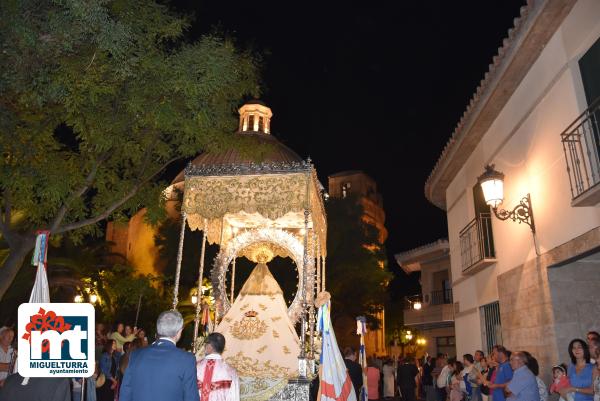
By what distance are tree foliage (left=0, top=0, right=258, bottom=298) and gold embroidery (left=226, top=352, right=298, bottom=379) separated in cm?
365

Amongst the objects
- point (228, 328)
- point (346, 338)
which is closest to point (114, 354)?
point (228, 328)

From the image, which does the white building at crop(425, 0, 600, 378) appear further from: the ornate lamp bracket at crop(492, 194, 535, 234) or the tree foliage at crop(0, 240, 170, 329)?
the tree foliage at crop(0, 240, 170, 329)

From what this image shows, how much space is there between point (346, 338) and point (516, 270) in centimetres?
1981

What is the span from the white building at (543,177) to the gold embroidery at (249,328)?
4645 mm

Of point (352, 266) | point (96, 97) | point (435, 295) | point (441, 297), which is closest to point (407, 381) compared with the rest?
point (96, 97)

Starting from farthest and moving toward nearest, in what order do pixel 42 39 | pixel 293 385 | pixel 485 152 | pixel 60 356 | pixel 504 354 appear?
pixel 485 152
pixel 293 385
pixel 504 354
pixel 42 39
pixel 60 356

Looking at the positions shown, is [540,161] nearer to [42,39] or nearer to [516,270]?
[516,270]

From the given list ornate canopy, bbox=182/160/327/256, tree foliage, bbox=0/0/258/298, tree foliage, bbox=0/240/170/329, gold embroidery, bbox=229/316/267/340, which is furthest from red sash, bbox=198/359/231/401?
tree foliage, bbox=0/240/170/329

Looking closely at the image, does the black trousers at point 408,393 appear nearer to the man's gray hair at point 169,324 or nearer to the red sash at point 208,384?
the red sash at point 208,384

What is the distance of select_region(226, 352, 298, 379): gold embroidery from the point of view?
358 inches

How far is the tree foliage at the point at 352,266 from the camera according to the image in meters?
24.2

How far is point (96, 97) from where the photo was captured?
721 cm

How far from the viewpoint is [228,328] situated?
10.1 meters

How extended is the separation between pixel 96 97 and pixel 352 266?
60.8 feet
